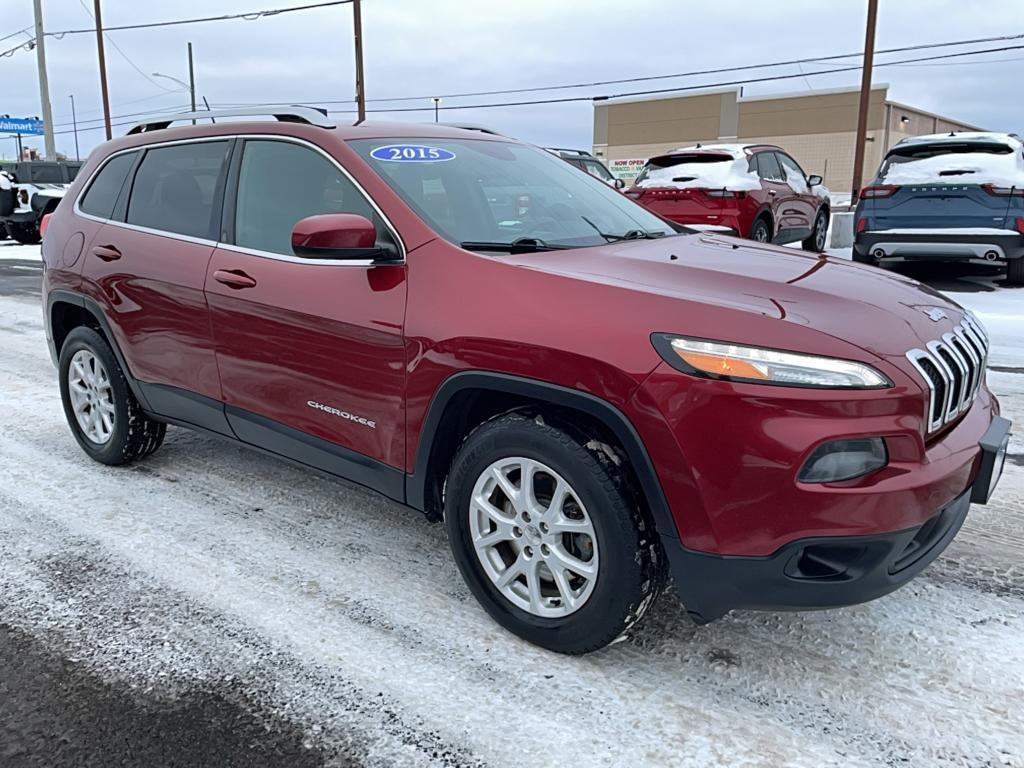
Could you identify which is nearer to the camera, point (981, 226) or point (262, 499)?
point (262, 499)

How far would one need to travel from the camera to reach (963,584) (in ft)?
10.2

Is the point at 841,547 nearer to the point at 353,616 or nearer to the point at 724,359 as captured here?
the point at 724,359

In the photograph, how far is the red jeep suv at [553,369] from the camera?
2.23 meters

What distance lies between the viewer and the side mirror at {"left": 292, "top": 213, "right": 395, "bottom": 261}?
282 centimetres

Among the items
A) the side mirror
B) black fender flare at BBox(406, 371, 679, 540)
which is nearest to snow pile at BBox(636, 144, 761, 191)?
the side mirror

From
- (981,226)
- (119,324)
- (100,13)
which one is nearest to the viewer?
(119,324)

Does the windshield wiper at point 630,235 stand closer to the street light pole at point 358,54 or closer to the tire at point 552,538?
the tire at point 552,538

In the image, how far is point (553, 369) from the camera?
2.47m

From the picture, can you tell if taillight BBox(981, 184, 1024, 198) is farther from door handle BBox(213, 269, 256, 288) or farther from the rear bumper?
door handle BBox(213, 269, 256, 288)

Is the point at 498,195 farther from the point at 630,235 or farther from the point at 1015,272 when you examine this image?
the point at 1015,272

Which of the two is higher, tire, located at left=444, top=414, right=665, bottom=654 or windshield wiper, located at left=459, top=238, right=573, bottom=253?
windshield wiper, located at left=459, top=238, right=573, bottom=253

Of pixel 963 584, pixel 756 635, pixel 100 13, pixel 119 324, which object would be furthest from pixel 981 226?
pixel 100 13

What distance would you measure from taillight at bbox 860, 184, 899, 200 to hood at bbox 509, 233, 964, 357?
24.6ft

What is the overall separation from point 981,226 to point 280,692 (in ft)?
30.9
